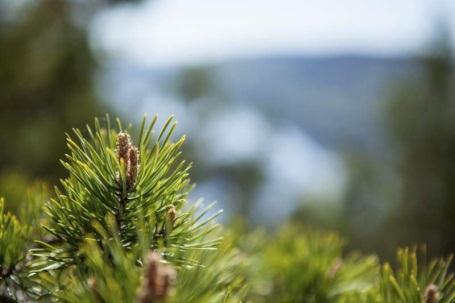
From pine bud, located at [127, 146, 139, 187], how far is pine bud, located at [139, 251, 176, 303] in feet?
0.24

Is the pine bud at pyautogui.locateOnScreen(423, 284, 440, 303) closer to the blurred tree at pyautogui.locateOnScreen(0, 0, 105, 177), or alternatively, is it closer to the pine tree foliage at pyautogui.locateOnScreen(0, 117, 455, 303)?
the pine tree foliage at pyautogui.locateOnScreen(0, 117, 455, 303)

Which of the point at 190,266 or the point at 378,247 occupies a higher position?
the point at 190,266

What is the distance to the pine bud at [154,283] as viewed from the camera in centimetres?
18

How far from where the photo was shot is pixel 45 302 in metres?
0.26

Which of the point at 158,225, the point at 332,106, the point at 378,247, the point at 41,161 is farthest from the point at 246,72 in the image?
the point at 158,225

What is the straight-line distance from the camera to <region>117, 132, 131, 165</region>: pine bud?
251 millimetres

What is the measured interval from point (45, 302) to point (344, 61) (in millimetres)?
24183

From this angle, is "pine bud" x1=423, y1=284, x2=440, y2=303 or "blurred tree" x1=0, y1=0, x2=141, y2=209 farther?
"blurred tree" x1=0, y1=0, x2=141, y2=209

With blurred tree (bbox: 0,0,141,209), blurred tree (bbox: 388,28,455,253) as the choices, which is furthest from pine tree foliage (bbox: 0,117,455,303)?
blurred tree (bbox: 388,28,455,253)

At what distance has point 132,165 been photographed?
0.25 metres

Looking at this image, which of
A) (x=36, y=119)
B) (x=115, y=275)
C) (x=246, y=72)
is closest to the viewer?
(x=115, y=275)

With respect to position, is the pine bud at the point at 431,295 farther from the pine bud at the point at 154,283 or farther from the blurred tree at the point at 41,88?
the blurred tree at the point at 41,88

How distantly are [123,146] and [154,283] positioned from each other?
0.09 m

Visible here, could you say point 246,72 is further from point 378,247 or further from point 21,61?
point 21,61
